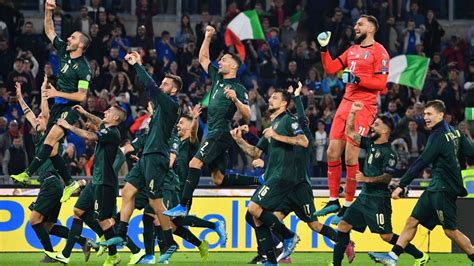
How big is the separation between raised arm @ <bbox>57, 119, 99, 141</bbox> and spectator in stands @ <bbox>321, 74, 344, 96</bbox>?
11.8 meters

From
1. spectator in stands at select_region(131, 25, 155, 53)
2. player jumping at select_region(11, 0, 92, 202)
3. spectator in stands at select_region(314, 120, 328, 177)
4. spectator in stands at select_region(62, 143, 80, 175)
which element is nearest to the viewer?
player jumping at select_region(11, 0, 92, 202)

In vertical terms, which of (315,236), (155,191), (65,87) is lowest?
(315,236)

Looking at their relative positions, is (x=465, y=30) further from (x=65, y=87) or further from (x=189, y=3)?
(x=65, y=87)

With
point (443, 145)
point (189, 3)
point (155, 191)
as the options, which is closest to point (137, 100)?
point (189, 3)

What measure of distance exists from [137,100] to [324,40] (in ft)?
36.2

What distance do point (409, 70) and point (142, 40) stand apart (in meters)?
6.17

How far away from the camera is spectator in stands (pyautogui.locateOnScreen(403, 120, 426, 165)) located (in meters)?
29.8

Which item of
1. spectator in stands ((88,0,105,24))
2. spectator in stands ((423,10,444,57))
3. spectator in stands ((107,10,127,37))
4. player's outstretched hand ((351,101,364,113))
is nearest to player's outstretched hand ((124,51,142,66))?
player's outstretched hand ((351,101,364,113))

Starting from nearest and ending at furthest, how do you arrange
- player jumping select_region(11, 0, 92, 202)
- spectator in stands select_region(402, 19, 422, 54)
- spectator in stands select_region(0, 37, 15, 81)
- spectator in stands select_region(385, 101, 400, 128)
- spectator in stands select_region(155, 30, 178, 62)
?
player jumping select_region(11, 0, 92, 202), spectator in stands select_region(385, 101, 400, 128), spectator in stands select_region(0, 37, 15, 81), spectator in stands select_region(155, 30, 178, 62), spectator in stands select_region(402, 19, 422, 54)

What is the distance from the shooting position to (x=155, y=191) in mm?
20438

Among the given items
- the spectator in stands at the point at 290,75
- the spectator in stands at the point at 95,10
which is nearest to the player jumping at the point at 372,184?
the spectator in stands at the point at 290,75

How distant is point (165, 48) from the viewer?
105ft

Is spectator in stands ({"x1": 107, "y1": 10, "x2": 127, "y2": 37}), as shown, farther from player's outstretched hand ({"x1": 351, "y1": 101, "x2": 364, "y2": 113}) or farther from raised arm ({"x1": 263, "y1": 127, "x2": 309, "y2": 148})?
raised arm ({"x1": 263, "y1": 127, "x2": 309, "y2": 148})

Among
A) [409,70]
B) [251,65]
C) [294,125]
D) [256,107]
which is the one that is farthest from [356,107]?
[251,65]
